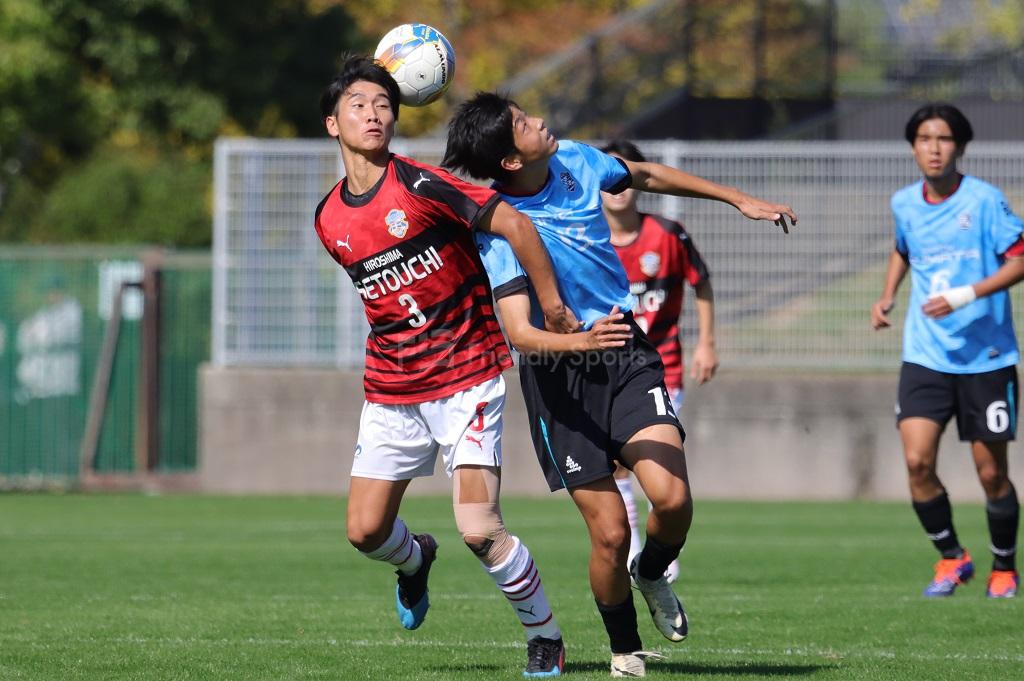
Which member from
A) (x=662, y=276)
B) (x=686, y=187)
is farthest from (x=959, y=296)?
(x=686, y=187)

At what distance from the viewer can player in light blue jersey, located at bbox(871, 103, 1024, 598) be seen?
8867 millimetres

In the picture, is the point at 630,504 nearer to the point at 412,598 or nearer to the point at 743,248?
the point at 412,598

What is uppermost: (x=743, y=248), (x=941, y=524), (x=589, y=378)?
(x=743, y=248)

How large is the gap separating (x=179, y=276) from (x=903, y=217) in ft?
35.6

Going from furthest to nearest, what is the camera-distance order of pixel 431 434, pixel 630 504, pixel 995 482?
pixel 630 504 < pixel 995 482 < pixel 431 434

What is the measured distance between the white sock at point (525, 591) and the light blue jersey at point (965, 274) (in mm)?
3489

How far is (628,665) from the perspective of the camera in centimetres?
622

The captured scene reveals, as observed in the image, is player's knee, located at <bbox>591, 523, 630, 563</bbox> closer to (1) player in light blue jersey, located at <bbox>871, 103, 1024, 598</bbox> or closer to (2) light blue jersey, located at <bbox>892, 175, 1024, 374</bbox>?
(1) player in light blue jersey, located at <bbox>871, 103, 1024, 598</bbox>

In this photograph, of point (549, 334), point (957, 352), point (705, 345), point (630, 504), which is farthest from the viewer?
point (630, 504)

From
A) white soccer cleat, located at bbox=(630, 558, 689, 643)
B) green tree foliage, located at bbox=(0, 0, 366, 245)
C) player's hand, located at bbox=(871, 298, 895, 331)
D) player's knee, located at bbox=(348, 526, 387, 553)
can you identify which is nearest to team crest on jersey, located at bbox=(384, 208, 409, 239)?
player's knee, located at bbox=(348, 526, 387, 553)

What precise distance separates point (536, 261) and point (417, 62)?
1.47 metres

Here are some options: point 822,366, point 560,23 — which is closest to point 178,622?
point 822,366

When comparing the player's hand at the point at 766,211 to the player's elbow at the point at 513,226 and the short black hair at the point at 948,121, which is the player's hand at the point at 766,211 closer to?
the player's elbow at the point at 513,226

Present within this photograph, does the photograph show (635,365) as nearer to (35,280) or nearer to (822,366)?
(822,366)
